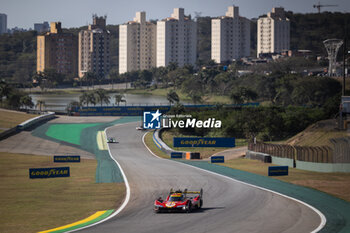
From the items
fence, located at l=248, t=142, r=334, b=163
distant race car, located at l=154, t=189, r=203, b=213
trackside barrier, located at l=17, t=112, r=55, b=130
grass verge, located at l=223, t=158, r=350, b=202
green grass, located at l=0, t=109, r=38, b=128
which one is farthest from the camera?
green grass, located at l=0, t=109, r=38, b=128

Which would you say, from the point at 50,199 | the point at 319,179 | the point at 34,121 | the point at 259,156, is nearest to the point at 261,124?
the point at 259,156

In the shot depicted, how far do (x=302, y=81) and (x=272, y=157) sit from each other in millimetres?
111339

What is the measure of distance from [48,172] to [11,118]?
230 feet

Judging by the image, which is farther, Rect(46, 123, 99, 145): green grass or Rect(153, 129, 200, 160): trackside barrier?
Rect(46, 123, 99, 145): green grass

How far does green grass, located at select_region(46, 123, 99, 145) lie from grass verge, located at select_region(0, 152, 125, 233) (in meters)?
43.6

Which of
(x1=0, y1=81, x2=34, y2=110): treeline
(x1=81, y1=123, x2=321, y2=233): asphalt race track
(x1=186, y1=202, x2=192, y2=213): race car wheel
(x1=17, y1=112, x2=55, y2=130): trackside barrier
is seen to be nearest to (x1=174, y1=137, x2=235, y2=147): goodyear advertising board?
(x1=17, y1=112, x2=55, y2=130): trackside barrier

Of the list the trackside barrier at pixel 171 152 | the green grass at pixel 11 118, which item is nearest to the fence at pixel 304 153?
the trackside barrier at pixel 171 152

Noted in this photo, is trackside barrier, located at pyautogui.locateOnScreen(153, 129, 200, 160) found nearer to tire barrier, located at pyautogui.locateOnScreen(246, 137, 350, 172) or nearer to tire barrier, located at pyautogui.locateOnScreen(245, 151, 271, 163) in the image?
tire barrier, located at pyautogui.locateOnScreen(245, 151, 271, 163)

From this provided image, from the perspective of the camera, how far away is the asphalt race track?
27.2 meters

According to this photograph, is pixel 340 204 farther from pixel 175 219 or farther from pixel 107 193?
pixel 107 193

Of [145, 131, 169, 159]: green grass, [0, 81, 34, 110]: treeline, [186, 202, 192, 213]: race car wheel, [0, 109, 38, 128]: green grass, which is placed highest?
[0, 81, 34, 110]: treeline

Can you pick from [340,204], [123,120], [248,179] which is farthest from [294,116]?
[340,204]

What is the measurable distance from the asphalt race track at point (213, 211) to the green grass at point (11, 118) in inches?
2464

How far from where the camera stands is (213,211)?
3158cm
